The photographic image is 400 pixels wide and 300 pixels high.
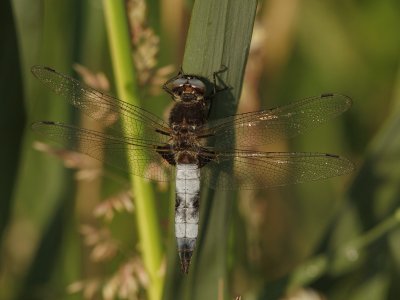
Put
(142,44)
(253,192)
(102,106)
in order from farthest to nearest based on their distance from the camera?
(253,192), (102,106), (142,44)

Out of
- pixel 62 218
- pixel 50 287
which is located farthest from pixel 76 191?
pixel 50 287

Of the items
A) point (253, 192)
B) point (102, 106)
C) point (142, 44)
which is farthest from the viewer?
point (253, 192)

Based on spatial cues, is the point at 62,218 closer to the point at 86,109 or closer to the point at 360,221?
the point at 86,109

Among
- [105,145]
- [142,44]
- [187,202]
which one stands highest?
[142,44]

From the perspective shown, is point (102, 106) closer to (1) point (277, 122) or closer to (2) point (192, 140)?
(2) point (192, 140)

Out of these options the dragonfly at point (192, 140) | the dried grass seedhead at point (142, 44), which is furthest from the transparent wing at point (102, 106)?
the dried grass seedhead at point (142, 44)

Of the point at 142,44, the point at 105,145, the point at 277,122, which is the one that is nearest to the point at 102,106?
the point at 105,145

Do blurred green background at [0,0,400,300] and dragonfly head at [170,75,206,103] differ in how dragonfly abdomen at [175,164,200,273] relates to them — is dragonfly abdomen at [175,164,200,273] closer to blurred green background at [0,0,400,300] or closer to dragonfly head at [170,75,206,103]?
blurred green background at [0,0,400,300]
